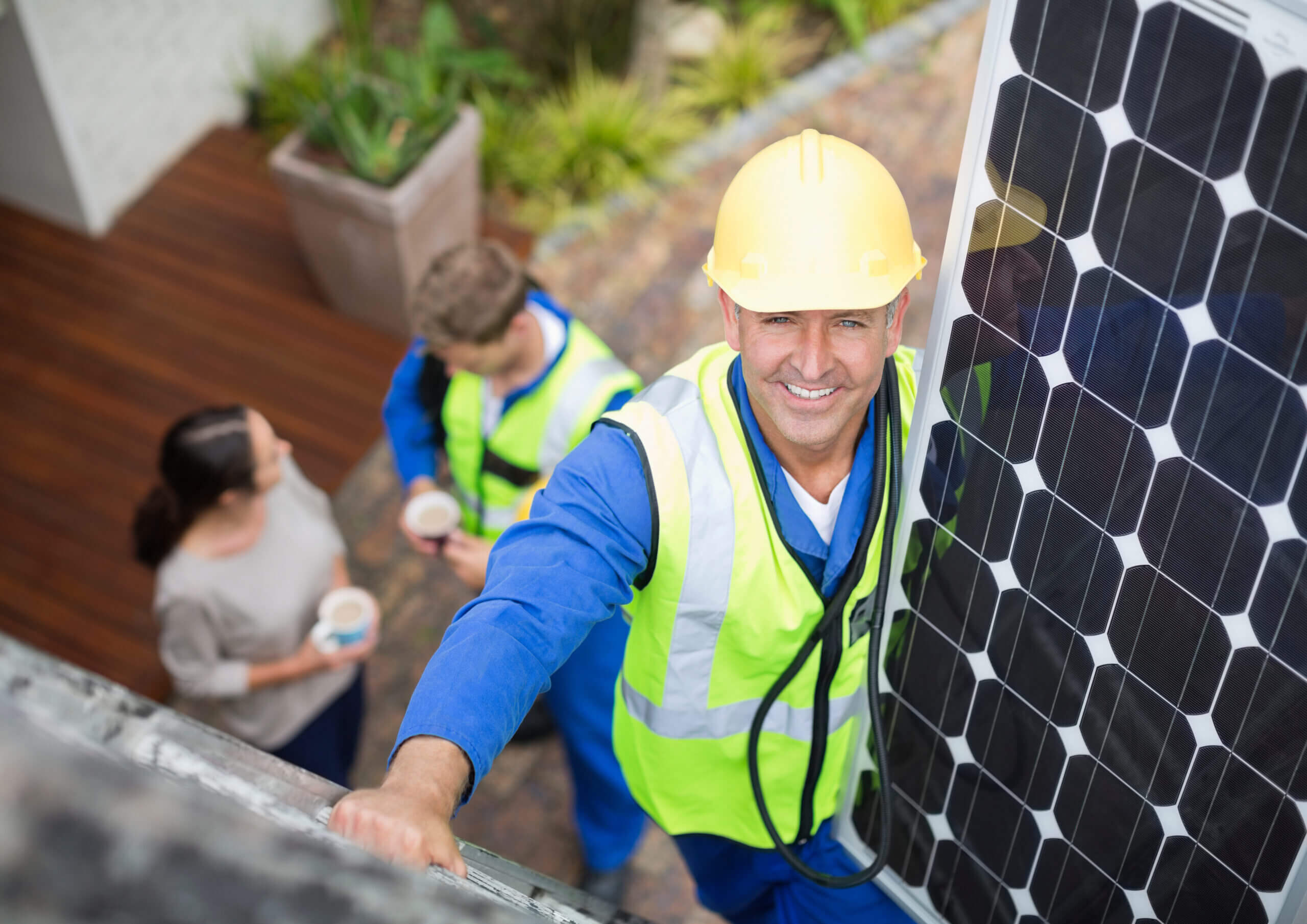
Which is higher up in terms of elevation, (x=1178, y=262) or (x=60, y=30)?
(x=1178, y=262)

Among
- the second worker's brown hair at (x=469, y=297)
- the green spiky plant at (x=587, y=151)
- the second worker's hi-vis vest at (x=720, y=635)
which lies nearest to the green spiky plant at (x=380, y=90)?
the green spiky plant at (x=587, y=151)

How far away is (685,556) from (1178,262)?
873 millimetres

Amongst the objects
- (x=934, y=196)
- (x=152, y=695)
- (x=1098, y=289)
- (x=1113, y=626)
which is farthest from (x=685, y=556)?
(x=934, y=196)

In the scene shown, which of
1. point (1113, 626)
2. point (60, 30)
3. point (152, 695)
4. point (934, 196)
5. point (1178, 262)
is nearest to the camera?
point (1178, 262)

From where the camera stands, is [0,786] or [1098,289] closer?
[0,786]

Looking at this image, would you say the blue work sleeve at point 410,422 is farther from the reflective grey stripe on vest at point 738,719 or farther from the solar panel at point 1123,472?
the solar panel at point 1123,472

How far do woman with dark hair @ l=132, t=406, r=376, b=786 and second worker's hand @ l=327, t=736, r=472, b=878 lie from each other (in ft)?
5.58

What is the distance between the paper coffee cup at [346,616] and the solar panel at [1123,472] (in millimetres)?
1664

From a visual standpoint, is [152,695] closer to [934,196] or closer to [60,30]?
[60,30]

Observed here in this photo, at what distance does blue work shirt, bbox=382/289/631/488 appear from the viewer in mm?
3211

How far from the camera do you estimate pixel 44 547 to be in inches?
186

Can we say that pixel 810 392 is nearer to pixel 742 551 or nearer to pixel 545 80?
pixel 742 551

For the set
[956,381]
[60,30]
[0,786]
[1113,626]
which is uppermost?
[0,786]

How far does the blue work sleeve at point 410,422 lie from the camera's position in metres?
3.38
